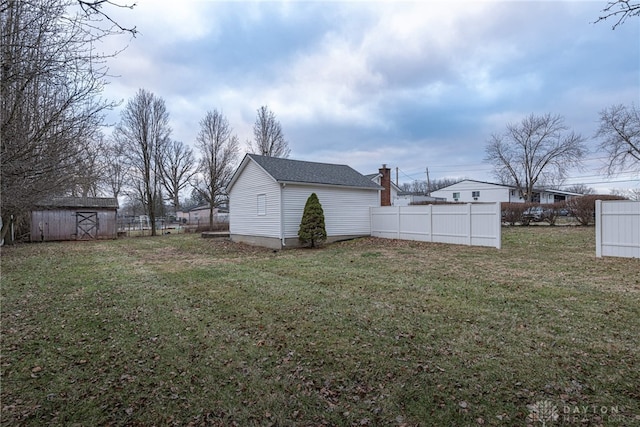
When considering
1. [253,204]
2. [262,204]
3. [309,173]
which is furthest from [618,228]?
[253,204]

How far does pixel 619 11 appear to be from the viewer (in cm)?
276

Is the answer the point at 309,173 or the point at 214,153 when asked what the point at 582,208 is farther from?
the point at 214,153

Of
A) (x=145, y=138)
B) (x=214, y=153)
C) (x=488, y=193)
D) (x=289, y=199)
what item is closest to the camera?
(x=289, y=199)

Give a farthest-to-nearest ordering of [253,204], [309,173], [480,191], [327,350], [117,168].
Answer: [480,191], [117,168], [253,204], [309,173], [327,350]

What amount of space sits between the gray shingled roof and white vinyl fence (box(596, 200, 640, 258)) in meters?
9.02

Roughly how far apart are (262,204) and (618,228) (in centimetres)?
1241

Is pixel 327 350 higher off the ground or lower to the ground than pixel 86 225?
lower

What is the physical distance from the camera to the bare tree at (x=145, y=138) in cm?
2389

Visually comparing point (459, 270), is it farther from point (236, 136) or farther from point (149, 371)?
point (236, 136)

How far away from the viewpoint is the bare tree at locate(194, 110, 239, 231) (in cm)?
2892

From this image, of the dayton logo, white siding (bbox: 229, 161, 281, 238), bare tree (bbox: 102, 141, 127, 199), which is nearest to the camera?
the dayton logo

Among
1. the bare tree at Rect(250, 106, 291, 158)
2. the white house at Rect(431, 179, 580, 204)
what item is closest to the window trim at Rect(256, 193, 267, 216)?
the bare tree at Rect(250, 106, 291, 158)

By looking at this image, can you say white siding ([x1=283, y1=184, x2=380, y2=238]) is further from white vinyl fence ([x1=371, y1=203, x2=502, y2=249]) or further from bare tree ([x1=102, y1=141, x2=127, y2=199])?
bare tree ([x1=102, y1=141, x2=127, y2=199])

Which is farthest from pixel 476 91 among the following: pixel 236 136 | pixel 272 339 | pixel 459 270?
pixel 236 136
